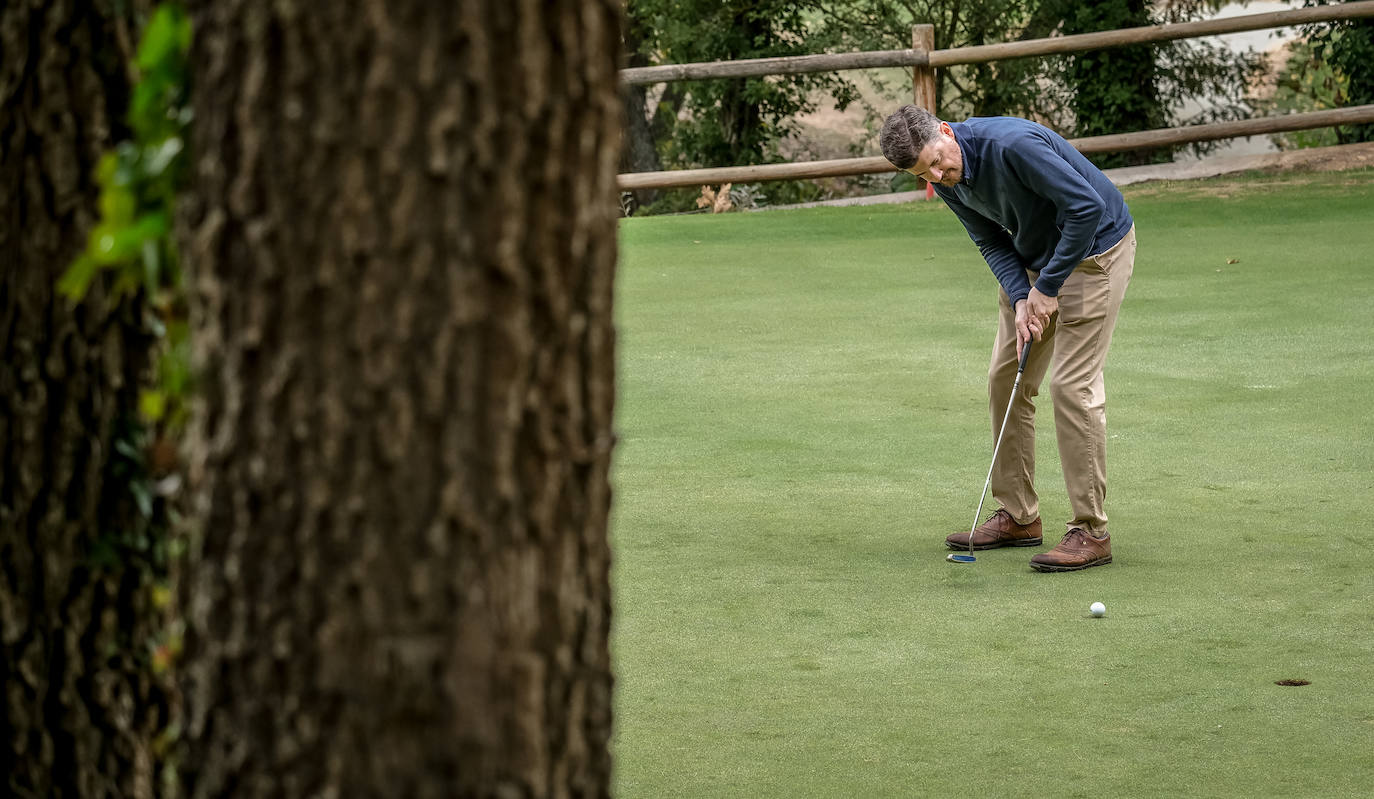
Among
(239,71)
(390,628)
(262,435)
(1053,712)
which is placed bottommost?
(1053,712)

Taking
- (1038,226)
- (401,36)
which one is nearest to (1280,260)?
(1038,226)

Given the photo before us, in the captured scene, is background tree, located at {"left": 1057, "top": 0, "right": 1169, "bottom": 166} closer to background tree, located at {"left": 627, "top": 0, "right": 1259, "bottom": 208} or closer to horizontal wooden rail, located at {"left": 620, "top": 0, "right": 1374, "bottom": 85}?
background tree, located at {"left": 627, "top": 0, "right": 1259, "bottom": 208}

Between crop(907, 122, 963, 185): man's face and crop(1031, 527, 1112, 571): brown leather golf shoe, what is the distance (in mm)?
1210

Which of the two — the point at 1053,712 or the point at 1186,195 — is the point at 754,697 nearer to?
the point at 1053,712

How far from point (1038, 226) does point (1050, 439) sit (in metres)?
2.05

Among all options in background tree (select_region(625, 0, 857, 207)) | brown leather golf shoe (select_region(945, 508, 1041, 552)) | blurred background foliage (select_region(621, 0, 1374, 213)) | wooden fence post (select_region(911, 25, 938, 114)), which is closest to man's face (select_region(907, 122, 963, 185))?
brown leather golf shoe (select_region(945, 508, 1041, 552))

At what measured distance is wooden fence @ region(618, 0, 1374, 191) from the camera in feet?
50.0

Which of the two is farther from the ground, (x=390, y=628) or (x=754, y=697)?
(x=390, y=628)

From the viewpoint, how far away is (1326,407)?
7949 mm

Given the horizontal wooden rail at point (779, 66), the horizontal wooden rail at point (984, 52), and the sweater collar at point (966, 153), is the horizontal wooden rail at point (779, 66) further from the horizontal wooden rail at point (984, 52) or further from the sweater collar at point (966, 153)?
the sweater collar at point (966, 153)

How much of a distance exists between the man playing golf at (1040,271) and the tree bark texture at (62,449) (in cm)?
322

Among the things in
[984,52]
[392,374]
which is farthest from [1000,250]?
[984,52]

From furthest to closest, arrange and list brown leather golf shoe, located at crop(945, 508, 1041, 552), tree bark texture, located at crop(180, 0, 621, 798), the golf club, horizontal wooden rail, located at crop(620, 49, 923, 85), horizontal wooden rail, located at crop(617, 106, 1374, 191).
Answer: horizontal wooden rail, located at crop(620, 49, 923, 85) → horizontal wooden rail, located at crop(617, 106, 1374, 191) → brown leather golf shoe, located at crop(945, 508, 1041, 552) → the golf club → tree bark texture, located at crop(180, 0, 621, 798)

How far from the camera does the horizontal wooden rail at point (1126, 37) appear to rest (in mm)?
15234
